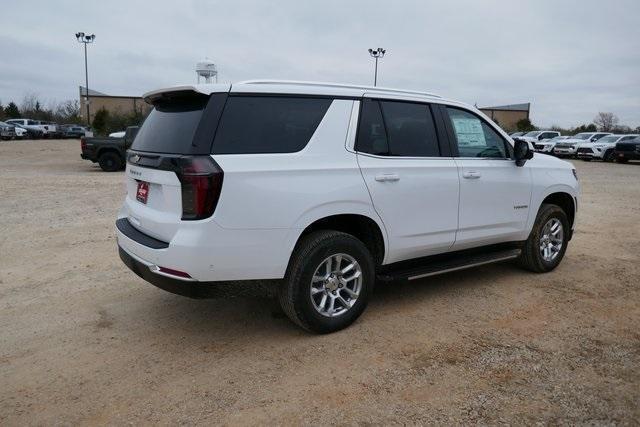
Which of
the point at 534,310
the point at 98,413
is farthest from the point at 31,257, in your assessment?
the point at 534,310

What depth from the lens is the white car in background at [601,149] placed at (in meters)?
27.3

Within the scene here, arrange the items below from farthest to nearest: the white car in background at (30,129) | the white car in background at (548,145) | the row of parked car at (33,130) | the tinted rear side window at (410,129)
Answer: the white car in background at (30,129) < the row of parked car at (33,130) < the white car in background at (548,145) < the tinted rear side window at (410,129)

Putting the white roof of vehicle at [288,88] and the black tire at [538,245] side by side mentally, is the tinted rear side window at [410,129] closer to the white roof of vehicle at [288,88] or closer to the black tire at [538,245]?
the white roof of vehicle at [288,88]

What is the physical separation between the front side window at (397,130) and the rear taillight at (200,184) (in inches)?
48.3

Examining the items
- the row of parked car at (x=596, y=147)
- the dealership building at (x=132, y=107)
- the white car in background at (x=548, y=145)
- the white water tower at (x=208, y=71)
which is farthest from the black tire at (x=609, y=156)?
the dealership building at (x=132, y=107)

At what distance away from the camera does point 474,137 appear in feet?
16.3

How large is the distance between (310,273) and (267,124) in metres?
1.12

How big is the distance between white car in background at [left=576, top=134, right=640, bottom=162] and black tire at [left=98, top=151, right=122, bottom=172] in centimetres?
2423

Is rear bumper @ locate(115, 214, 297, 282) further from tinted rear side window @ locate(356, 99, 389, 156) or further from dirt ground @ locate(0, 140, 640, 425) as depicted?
tinted rear side window @ locate(356, 99, 389, 156)

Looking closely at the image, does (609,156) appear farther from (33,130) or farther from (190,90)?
(33,130)

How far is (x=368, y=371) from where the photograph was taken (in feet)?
11.2

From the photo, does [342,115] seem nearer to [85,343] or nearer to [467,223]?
[467,223]

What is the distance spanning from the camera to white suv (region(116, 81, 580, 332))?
134 inches

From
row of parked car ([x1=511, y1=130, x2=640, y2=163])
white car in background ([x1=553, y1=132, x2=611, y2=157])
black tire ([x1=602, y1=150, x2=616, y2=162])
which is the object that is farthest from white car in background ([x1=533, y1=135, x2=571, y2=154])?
black tire ([x1=602, y1=150, x2=616, y2=162])
